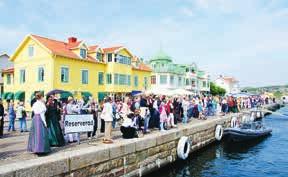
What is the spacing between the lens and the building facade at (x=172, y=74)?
2317 inches

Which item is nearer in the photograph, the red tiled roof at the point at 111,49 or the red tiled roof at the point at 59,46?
the red tiled roof at the point at 59,46

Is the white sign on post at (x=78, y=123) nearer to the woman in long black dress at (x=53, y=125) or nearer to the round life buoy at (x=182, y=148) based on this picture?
the woman in long black dress at (x=53, y=125)

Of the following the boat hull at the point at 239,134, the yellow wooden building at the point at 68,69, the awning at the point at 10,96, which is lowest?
the boat hull at the point at 239,134

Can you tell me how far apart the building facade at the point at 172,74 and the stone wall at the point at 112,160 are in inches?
1623

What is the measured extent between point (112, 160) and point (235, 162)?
27.2 feet

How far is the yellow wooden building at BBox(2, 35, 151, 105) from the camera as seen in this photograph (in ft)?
110

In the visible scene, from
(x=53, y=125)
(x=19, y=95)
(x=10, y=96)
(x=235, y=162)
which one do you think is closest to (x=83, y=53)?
(x=19, y=95)

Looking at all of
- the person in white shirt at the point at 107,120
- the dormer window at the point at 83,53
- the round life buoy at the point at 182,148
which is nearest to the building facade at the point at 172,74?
the dormer window at the point at 83,53

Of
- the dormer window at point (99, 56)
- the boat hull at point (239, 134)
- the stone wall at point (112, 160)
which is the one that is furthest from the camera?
the dormer window at point (99, 56)

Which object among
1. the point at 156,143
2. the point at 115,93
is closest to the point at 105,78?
the point at 115,93

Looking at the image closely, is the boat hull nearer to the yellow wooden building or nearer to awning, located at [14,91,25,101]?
the yellow wooden building

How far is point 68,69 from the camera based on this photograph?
3450cm

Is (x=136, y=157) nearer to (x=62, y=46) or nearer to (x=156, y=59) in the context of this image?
(x=62, y=46)

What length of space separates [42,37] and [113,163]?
94.1 feet
